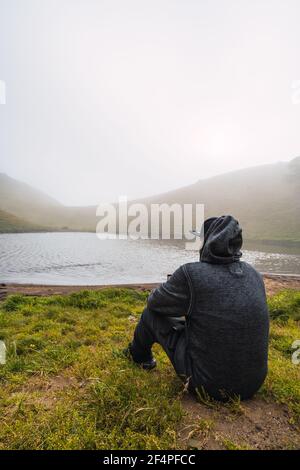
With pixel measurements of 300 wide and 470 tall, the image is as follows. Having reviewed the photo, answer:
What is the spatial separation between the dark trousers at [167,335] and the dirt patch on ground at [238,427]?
466 millimetres

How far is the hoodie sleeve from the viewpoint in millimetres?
3129

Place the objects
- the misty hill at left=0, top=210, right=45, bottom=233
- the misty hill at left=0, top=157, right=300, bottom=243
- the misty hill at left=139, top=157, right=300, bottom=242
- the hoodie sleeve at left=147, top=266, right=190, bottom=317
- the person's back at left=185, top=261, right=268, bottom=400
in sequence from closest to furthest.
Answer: the person's back at left=185, top=261, right=268, bottom=400 < the hoodie sleeve at left=147, top=266, right=190, bottom=317 < the misty hill at left=0, top=210, right=45, bottom=233 < the misty hill at left=139, top=157, right=300, bottom=242 < the misty hill at left=0, top=157, right=300, bottom=243

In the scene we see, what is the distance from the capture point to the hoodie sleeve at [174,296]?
3.13 m

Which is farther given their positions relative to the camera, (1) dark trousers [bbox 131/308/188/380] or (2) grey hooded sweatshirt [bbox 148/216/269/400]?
(1) dark trousers [bbox 131/308/188/380]

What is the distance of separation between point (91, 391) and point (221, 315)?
79.9 inches

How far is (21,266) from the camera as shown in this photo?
20.0 m

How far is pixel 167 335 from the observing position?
3.52 m

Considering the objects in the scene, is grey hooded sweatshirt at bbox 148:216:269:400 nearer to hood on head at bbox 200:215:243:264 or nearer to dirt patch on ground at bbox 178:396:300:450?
hood on head at bbox 200:215:243:264

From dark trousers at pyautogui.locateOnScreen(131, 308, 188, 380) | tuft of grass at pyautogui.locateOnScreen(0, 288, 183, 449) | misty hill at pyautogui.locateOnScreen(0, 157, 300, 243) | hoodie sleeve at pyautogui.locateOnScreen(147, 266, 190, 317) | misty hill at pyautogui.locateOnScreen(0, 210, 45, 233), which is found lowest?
tuft of grass at pyautogui.locateOnScreen(0, 288, 183, 449)

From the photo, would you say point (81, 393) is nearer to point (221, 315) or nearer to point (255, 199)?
point (221, 315)

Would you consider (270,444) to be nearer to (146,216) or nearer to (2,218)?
(2,218)

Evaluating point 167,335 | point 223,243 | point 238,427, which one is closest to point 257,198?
point 167,335

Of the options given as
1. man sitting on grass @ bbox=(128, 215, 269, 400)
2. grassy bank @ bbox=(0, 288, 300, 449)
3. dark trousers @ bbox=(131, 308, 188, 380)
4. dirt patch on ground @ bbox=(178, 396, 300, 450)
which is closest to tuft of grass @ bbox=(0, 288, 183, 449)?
grassy bank @ bbox=(0, 288, 300, 449)

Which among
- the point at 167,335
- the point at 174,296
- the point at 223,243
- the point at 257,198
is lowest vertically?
the point at 167,335
